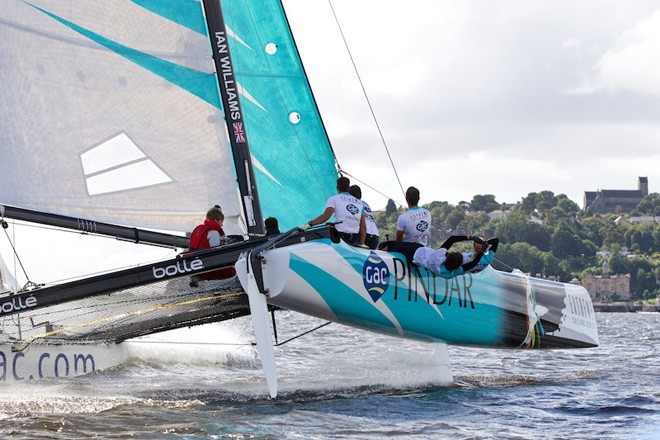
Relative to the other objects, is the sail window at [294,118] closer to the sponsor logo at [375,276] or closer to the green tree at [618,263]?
the sponsor logo at [375,276]

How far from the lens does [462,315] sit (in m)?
9.57

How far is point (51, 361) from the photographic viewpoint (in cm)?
972

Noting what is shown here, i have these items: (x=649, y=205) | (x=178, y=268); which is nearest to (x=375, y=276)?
(x=178, y=268)

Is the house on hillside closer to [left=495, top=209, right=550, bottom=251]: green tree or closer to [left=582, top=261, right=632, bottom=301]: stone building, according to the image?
[left=495, top=209, right=550, bottom=251]: green tree

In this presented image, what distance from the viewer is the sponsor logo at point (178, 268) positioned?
8.41m

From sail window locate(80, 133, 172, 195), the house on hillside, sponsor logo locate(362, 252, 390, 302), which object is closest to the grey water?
sponsor logo locate(362, 252, 390, 302)

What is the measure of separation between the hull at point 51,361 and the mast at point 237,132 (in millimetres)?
1701

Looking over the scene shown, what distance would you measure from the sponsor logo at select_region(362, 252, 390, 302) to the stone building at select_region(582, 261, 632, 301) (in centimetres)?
9958

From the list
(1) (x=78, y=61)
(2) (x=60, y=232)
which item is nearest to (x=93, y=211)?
(2) (x=60, y=232)

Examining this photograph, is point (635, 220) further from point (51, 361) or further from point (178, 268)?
point (178, 268)

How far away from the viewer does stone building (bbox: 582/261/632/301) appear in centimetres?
10700

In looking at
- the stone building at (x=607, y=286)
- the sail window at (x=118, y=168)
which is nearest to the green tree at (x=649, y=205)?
the stone building at (x=607, y=286)

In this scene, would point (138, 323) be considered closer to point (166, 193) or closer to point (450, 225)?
point (166, 193)

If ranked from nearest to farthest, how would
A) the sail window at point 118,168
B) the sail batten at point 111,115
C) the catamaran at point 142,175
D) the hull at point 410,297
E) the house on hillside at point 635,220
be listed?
the hull at point 410,297 < the catamaran at point 142,175 < the sail batten at point 111,115 < the sail window at point 118,168 < the house on hillside at point 635,220
